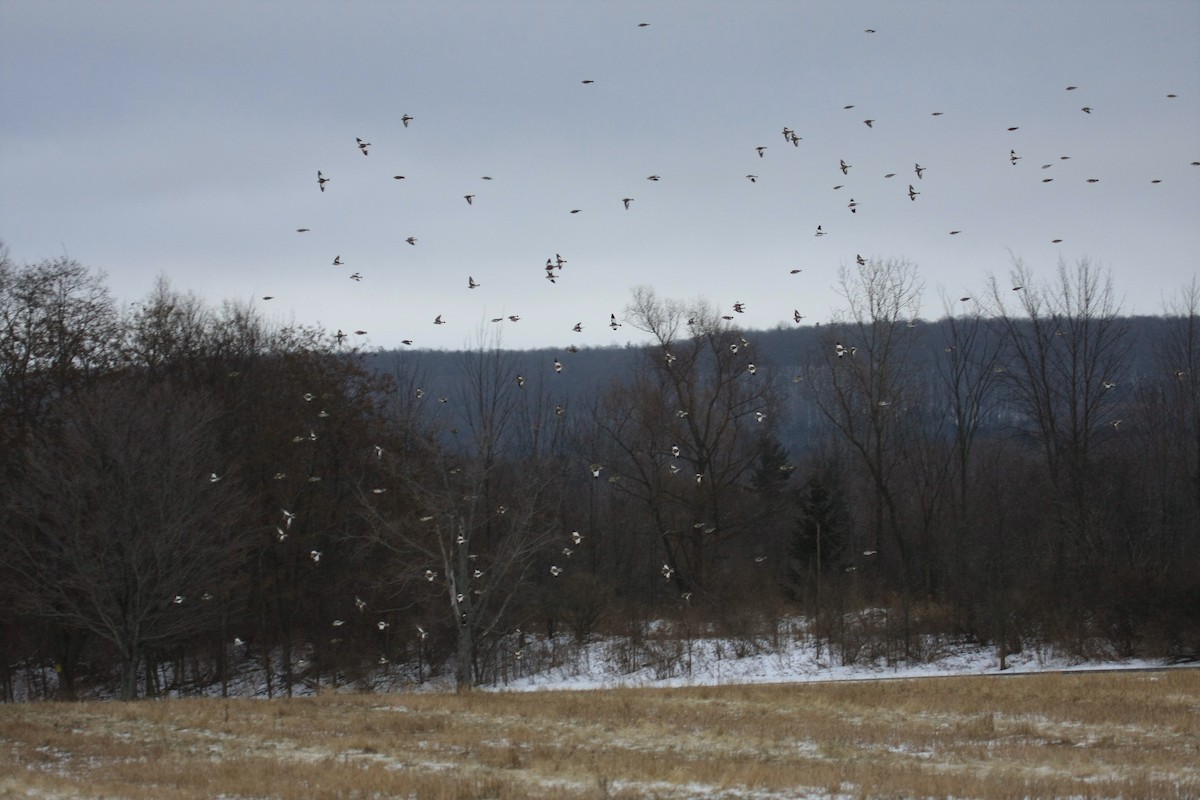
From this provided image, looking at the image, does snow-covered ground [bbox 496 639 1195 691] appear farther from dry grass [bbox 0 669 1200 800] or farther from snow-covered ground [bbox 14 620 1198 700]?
dry grass [bbox 0 669 1200 800]

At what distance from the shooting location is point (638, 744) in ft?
64.7

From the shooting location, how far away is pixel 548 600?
50.4m

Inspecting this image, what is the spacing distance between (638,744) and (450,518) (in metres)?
15.1

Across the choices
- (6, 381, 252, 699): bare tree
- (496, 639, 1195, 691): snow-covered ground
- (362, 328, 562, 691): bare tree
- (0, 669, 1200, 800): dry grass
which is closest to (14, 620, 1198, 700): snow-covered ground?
(496, 639, 1195, 691): snow-covered ground

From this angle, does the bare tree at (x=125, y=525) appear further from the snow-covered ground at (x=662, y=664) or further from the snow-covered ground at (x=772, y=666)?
the snow-covered ground at (x=772, y=666)

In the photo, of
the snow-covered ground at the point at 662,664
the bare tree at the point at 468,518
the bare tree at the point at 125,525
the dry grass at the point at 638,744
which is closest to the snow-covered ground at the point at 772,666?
the snow-covered ground at the point at 662,664

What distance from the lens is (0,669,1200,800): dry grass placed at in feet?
48.8

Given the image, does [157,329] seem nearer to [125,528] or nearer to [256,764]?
[125,528]

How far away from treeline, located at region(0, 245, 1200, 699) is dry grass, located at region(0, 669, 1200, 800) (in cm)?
919

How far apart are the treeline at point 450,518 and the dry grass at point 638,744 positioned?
9.19m

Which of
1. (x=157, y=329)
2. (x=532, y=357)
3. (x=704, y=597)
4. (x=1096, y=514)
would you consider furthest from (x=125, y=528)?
(x=532, y=357)

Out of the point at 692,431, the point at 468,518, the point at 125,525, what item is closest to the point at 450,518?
the point at 468,518

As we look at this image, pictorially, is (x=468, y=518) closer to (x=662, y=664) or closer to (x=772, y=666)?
(x=662, y=664)

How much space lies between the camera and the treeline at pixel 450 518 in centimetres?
3831
